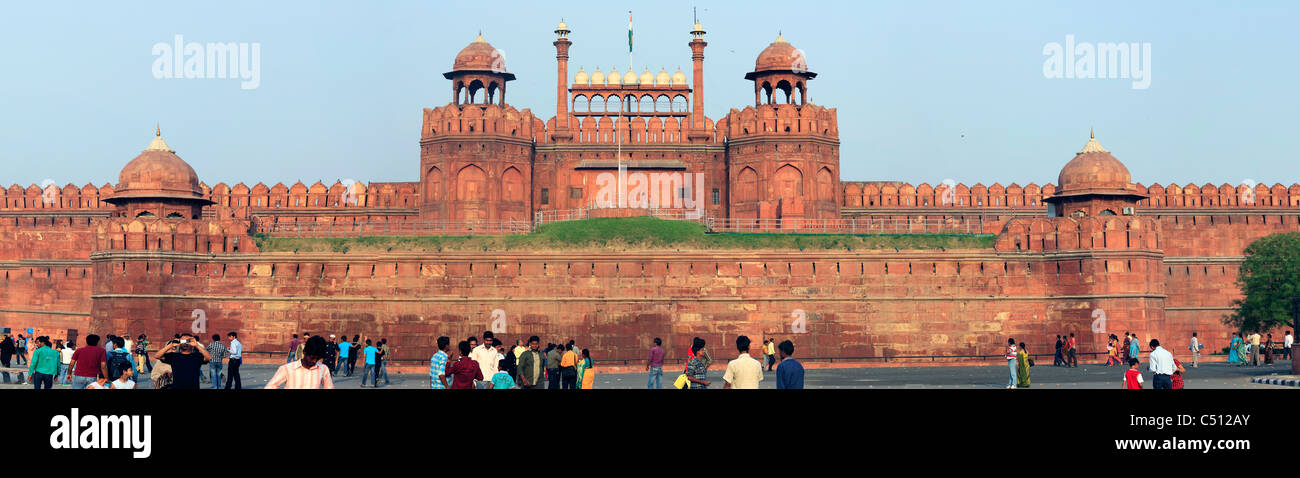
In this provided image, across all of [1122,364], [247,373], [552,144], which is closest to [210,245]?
[247,373]

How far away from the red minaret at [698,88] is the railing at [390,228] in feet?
23.2

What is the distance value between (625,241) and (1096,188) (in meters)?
14.4

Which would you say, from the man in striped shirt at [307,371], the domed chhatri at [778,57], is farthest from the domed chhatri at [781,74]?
the man in striped shirt at [307,371]

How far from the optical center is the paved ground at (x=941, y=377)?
25984 millimetres

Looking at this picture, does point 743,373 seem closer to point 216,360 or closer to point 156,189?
point 216,360

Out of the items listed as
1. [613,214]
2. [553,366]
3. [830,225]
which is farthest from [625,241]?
[553,366]

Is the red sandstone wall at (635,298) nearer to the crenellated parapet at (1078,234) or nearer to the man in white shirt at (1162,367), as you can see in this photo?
the crenellated parapet at (1078,234)

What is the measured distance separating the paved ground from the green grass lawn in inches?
163

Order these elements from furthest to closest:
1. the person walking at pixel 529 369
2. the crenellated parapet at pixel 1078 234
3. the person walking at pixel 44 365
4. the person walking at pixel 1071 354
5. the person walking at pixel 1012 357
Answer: the crenellated parapet at pixel 1078 234
the person walking at pixel 1071 354
the person walking at pixel 1012 357
the person walking at pixel 44 365
the person walking at pixel 529 369

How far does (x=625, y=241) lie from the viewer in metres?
37.8

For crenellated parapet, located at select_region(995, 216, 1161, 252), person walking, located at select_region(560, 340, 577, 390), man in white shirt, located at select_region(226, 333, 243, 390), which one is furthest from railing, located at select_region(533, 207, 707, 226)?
person walking, located at select_region(560, 340, 577, 390)

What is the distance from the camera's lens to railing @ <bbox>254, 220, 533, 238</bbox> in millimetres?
40094

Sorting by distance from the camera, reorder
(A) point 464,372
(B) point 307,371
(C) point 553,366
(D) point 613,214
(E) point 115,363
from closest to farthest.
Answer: (B) point 307,371
(A) point 464,372
(E) point 115,363
(C) point 553,366
(D) point 613,214

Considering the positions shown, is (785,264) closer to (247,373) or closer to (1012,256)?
(1012,256)
